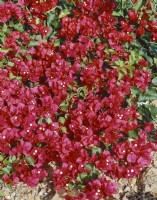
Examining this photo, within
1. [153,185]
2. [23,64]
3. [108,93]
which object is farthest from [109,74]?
[153,185]

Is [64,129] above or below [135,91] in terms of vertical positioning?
below

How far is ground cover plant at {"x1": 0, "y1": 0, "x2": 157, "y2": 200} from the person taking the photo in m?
3.74

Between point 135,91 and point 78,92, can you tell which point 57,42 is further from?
point 135,91

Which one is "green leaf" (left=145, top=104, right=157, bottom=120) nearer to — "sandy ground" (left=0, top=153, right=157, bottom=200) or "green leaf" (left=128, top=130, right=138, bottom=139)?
"green leaf" (left=128, top=130, right=138, bottom=139)

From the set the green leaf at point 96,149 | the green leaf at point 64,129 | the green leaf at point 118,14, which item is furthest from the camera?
the green leaf at point 118,14

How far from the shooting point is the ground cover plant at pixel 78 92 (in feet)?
12.3

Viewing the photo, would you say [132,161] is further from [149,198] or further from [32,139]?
[32,139]

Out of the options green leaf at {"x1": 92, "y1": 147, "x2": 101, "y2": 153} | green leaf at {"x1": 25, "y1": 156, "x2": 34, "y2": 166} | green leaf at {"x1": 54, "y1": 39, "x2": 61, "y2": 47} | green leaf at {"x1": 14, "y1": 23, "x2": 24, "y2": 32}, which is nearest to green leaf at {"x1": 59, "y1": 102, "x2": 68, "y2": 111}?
green leaf at {"x1": 92, "y1": 147, "x2": 101, "y2": 153}

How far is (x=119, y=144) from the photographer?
12.5 feet

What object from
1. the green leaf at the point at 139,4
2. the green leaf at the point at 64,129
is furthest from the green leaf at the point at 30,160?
the green leaf at the point at 139,4

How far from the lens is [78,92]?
429 cm

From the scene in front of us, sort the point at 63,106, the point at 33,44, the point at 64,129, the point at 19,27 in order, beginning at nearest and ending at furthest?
the point at 64,129 < the point at 63,106 < the point at 33,44 < the point at 19,27

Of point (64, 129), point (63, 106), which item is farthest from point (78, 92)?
point (64, 129)

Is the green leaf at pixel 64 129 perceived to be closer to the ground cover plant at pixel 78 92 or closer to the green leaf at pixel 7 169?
the ground cover plant at pixel 78 92
